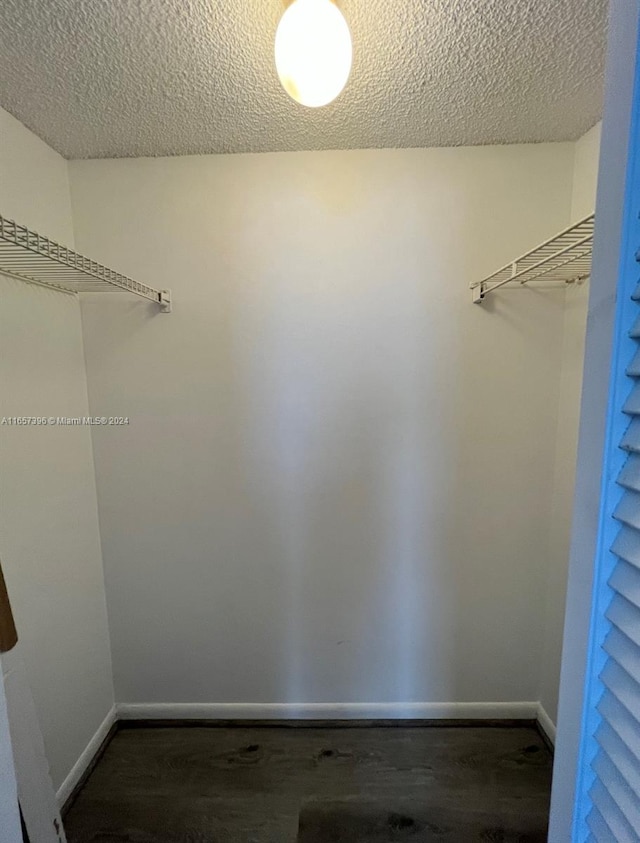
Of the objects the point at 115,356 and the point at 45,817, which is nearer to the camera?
the point at 45,817

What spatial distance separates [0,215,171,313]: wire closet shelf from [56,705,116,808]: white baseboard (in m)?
1.76

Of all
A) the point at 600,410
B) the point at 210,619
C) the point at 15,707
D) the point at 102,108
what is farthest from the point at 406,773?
the point at 102,108

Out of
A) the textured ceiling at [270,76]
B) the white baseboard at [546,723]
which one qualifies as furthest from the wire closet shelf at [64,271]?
the white baseboard at [546,723]

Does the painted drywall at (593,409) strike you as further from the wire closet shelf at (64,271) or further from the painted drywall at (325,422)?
the wire closet shelf at (64,271)

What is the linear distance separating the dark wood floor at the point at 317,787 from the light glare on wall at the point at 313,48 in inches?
88.2

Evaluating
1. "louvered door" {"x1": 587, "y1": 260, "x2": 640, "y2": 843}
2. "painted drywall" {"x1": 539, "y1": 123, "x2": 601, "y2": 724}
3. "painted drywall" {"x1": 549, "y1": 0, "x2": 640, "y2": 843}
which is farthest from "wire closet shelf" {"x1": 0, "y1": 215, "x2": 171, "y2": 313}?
"painted drywall" {"x1": 539, "y1": 123, "x2": 601, "y2": 724}

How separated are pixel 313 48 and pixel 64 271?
1.00 meters

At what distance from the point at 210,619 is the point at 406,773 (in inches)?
38.4

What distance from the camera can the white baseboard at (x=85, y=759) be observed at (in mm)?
1490

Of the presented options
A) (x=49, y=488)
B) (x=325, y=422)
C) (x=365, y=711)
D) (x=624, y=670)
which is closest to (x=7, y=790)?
(x=49, y=488)

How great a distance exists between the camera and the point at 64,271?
137 cm

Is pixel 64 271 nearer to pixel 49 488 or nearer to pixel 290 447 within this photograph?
pixel 49 488

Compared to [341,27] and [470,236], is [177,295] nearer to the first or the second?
[341,27]

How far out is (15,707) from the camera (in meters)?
1.19
